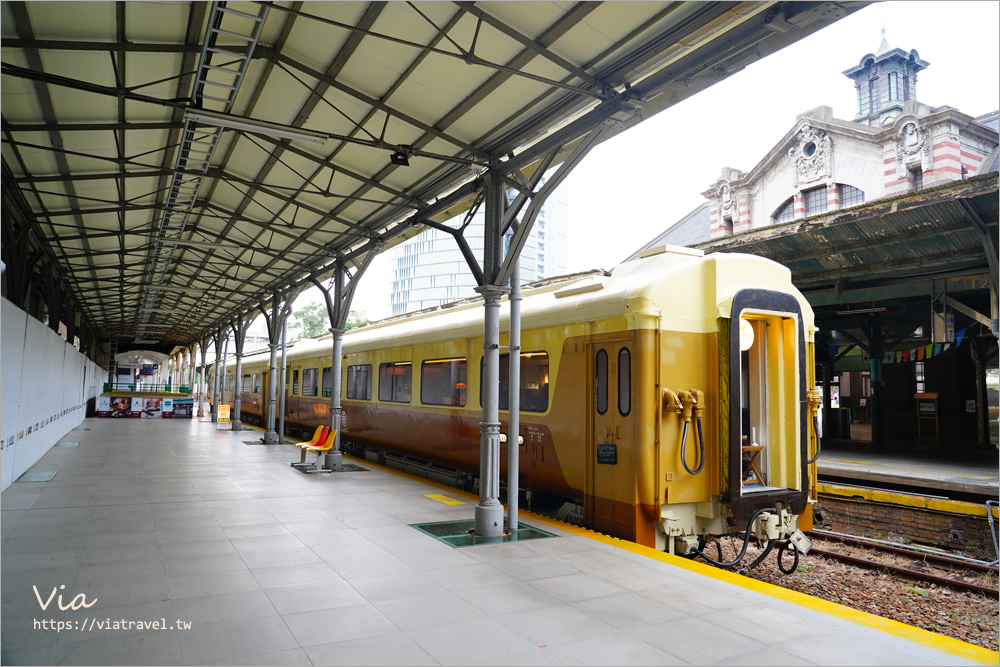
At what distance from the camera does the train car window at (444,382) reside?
9.23 metres

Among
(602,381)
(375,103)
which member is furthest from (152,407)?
(602,381)

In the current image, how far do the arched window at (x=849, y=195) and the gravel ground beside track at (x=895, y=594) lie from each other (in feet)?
72.0

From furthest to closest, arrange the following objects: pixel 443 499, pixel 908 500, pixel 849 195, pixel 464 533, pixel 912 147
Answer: pixel 849 195 < pixel 912 147 < pixel 908 500 < pixel 443 499 < pixel 464 533

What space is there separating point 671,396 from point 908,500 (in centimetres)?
568

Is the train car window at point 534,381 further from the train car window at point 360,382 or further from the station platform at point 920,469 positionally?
the station platform at point 920,469

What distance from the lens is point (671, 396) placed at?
610cm

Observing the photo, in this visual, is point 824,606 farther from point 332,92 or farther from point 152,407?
point 152,407

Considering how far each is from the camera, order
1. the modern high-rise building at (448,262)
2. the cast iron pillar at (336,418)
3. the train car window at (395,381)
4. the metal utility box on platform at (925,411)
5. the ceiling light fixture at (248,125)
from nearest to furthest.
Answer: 1. the ceiling light fixture at (248,125)
2. the train car window at (395,381)
3. the cast iron pillar at (336,418)
4. the metal utility box on platform at (925,411)
5. the modern high-rise building at (448,262)

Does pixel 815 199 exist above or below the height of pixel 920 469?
above

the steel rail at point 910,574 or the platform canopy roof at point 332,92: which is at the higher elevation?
the platform canopy roof at point 332,92

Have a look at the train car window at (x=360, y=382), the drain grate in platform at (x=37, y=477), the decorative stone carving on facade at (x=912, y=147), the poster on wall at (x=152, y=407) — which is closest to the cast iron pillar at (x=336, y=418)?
the train car window at (x=360, y=382)

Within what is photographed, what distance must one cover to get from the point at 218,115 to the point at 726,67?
14.9ft

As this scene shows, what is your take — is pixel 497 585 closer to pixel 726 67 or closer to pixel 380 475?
pixel 726 67

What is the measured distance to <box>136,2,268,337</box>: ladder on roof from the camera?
5.05 m
